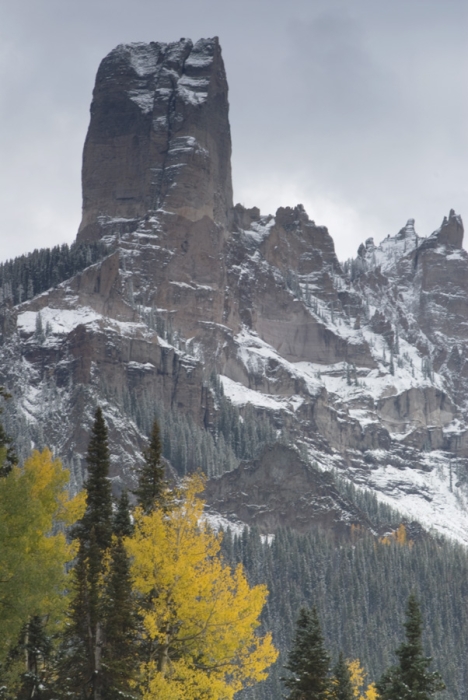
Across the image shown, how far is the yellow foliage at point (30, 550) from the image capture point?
37.5 m

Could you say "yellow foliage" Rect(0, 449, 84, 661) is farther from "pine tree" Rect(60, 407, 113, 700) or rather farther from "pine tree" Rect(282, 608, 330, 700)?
"pine tree" Rect(282, 608, 330, 700)

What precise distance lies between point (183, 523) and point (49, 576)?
5.21 meters

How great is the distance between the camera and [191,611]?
40031mm

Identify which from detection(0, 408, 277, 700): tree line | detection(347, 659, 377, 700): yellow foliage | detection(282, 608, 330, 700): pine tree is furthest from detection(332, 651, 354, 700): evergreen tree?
detection(0, 408, 277, 700): tree line

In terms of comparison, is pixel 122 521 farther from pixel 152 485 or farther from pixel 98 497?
pixel 152 485

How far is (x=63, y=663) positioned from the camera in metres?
40.4

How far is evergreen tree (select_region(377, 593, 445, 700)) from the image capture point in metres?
47.0

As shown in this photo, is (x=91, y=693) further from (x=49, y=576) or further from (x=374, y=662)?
(x=374, y=662)

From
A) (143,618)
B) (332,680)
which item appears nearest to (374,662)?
(332,680)

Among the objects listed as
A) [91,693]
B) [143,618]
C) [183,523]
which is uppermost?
[183,523]

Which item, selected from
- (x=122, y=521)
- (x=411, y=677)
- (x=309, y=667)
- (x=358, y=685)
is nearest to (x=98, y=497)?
(x=122, y=521)

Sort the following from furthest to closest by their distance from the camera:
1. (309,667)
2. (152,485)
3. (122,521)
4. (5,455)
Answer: (309,667)
(122,521)
(152,485)
(5,455)

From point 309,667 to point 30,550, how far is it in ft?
43.4

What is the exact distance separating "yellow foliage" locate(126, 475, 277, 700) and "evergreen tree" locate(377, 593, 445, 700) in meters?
8.67
